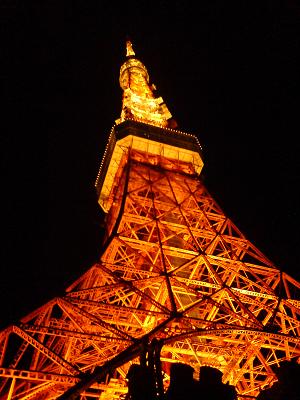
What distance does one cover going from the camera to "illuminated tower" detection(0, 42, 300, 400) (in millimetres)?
10961

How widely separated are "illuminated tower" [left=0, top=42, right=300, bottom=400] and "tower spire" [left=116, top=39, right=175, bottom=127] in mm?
89

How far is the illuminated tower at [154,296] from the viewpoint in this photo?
1096 cm

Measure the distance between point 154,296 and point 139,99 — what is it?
13152 millimetres

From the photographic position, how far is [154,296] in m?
15.7

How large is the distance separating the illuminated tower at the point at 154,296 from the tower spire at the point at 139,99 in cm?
9

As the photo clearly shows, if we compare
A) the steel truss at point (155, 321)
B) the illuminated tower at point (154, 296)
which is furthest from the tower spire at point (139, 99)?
the steel truss at point (155, 321)

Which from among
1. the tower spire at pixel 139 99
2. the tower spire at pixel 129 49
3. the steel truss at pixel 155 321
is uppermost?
the tower spire at pixel 129 49

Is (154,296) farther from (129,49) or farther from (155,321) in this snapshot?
(129,49)

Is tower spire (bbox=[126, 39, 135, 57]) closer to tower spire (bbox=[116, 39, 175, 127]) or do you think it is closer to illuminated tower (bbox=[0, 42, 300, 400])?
tower spire (bbox=[116, 39, 175, 127])

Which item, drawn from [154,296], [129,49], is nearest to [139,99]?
[129,49]

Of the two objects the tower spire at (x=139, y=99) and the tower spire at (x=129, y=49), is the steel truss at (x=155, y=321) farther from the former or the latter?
the tower spire at (x=129, y=49)

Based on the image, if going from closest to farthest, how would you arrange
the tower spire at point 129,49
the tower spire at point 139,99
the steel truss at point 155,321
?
the steel truss at point 155,321 < the tower spire at point 139,99 < the tower spire at point 129,49

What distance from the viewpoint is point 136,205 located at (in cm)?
1959

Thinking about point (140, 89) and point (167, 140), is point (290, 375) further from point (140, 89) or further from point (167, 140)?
point (140, 89)
